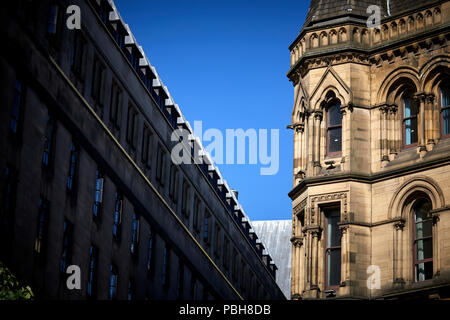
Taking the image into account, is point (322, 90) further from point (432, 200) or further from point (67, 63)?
point (67, 63)

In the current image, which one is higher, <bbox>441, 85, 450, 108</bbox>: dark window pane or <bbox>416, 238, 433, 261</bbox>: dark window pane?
<bbox>441, 85, 450, 108</bbox>: dark window pane

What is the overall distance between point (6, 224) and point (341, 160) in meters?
16.8

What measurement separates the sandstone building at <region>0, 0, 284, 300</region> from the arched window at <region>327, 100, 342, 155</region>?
11.6 metres

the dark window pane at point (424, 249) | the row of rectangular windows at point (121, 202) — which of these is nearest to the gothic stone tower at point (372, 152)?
the dark window pane at point (424, 249)

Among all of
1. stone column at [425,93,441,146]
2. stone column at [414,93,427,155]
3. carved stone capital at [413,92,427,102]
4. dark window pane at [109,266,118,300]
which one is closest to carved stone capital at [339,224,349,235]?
stone column at [414,93,427,155]

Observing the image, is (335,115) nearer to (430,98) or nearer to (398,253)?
(430,98)

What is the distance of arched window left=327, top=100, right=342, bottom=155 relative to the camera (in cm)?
5070

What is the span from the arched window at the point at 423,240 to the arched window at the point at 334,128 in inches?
→ 196

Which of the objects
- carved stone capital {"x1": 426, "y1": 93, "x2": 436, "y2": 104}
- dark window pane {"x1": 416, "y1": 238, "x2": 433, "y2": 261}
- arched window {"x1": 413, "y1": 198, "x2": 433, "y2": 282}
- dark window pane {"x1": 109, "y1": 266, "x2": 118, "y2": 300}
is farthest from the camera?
dark window pane {"x1": 109, "y1": 266, "x2": 118, "y2": 300}

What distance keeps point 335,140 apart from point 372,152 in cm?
193

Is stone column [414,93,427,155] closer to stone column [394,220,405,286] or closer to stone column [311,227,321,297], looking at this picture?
stone column [394,220,405,286]

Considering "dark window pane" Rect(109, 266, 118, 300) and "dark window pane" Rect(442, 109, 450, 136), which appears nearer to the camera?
"dark window pane" Rect(442, 109, 450, 136)

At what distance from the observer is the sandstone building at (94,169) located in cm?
4291
